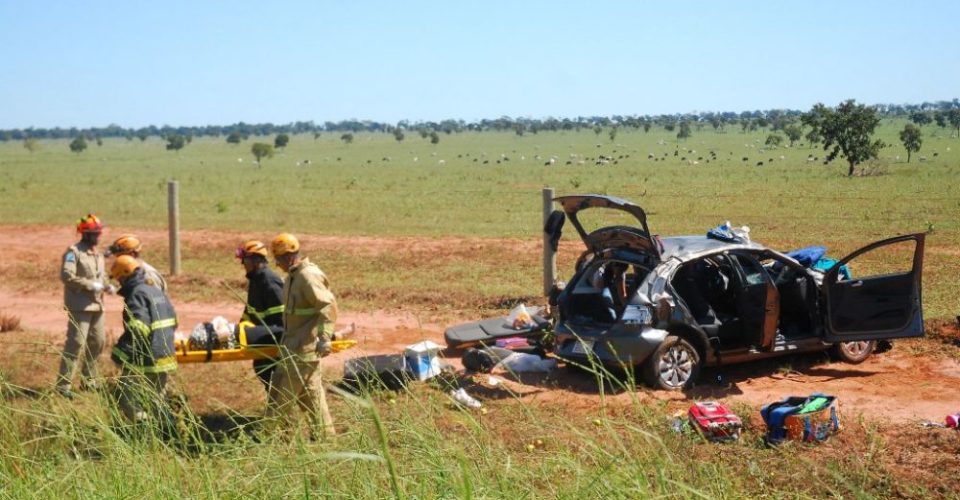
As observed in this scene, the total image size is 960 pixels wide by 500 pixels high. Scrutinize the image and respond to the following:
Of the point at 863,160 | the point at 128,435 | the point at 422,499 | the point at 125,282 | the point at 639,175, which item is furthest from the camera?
the point at 639,175

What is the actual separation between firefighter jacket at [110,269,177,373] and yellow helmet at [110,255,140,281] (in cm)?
4

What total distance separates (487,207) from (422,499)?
2561 centimetres

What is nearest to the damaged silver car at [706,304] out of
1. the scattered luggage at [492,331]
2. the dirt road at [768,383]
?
the dirt road at [768,383]

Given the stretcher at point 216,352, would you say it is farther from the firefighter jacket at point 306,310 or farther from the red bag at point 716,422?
the red bag at point 716,422

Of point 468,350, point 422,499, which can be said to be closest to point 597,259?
point 468,350

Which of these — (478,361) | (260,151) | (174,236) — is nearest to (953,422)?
(478,361)

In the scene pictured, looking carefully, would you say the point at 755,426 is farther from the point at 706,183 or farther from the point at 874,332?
the point at 706,183

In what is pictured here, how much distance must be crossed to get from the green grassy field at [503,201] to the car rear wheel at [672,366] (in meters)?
4.80

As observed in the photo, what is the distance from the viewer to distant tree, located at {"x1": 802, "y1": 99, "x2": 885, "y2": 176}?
3328cm

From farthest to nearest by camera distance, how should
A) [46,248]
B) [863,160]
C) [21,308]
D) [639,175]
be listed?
→ 1. [639,175]
2. [863,160]
3. [46,248]
4. [21,308]

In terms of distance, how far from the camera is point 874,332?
32.1ft

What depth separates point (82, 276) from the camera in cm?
959

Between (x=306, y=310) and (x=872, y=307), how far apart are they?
5.36m

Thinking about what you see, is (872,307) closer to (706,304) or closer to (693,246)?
(706,304)
